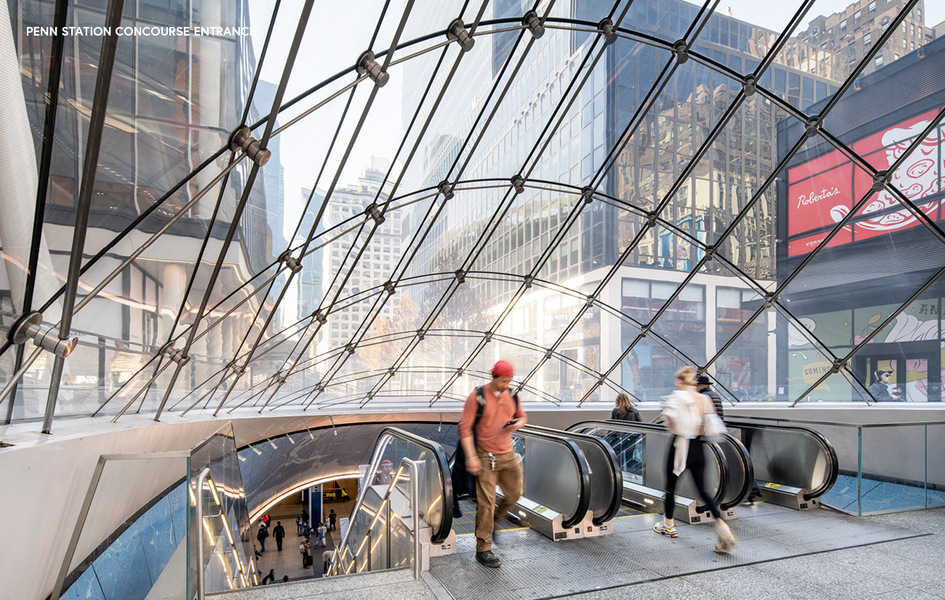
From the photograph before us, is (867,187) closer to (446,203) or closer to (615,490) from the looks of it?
(446,203)

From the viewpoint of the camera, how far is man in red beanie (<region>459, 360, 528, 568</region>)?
605 centimetres

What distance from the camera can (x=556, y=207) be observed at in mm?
17625

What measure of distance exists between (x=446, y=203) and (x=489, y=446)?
8.97 meters

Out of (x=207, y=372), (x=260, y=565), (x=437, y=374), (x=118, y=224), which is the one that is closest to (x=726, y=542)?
(x=118, y=224)

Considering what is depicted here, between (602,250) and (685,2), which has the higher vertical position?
(685,2)

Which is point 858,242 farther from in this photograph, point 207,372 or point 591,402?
point 207,372

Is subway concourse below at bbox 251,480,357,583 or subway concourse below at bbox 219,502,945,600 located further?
subway concourse below at bbox 251,480,357,583

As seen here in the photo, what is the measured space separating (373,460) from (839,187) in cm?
1464

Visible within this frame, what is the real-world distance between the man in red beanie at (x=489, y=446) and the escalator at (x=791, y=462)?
193 inches

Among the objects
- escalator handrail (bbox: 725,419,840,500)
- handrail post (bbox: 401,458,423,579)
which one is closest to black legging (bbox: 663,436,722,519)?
escalator handrail (bbox: 725,419,840,500)

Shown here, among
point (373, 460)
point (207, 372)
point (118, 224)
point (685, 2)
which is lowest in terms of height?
point (373, 460)

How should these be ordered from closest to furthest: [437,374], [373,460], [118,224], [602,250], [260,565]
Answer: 1. [118,224]
2. [373,460]
3. [437,374]
4. [602,250]
5. [260,565]

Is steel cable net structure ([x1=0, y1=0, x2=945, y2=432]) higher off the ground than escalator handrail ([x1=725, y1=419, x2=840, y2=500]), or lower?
higher

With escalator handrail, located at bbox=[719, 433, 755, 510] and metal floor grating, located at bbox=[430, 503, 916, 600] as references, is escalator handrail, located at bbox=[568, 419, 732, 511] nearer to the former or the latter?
escalator handrail, located at bbox=[719, 433, 755, 510]
